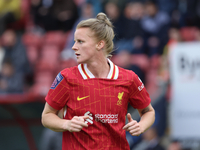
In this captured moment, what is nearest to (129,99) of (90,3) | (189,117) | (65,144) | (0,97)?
(65,144)

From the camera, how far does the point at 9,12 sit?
31.6 feet

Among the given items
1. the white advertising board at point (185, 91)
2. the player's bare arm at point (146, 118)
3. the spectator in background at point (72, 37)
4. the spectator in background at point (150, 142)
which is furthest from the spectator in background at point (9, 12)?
the player's bare arm at point (146, 118)

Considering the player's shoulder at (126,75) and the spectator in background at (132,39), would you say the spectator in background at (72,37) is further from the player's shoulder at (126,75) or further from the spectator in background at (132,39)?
the player's shoulder at (126,75)

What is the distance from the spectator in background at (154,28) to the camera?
8.32 meters

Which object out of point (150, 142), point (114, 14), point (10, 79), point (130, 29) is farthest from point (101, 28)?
point (114, 14)

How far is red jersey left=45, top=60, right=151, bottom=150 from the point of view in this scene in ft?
10.2

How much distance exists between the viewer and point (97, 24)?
3.25 m

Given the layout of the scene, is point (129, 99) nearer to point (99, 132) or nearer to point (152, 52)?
point (99, 132)

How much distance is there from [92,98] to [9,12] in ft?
23.8

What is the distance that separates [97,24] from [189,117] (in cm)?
410

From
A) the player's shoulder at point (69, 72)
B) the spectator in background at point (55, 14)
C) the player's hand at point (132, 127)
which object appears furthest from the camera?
the spectator in background at point (55, 14)

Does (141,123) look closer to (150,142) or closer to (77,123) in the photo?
(77,123)

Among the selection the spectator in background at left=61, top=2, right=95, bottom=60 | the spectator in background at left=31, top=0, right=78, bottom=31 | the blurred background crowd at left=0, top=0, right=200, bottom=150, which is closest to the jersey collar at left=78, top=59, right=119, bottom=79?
the blurred background crowd at left=0, top=0, right=200, bottom=150

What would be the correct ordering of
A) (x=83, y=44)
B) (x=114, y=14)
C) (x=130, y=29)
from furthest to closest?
(x=114, y=14)
(x=130, y=29)
(x=83, y=44)
